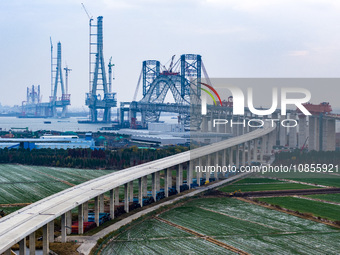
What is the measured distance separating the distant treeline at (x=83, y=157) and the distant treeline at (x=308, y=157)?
17.1ft

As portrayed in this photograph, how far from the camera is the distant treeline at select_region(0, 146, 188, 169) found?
2506cm

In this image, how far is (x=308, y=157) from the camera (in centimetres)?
2712

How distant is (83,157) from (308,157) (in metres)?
11.1

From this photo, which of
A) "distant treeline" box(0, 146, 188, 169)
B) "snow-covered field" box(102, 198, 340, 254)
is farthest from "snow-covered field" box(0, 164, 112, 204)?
"snow-covered field" box(102, 198, 340, 254)

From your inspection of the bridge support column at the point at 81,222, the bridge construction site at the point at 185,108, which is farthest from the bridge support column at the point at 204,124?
the bridge support column at the point at 81,222

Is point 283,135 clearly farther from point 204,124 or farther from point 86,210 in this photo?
point 86,210

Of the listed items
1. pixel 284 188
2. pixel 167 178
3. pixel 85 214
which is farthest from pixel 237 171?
pixel 85 214

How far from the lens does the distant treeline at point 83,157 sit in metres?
25.1

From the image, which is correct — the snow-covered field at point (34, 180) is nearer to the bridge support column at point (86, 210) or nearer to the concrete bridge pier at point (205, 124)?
the bridge support column at point (86, 210)

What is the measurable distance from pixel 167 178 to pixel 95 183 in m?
3.52

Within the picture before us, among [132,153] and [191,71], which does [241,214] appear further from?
[191,71]

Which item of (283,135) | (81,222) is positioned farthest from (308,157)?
(81,222)

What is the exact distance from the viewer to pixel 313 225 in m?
13.8

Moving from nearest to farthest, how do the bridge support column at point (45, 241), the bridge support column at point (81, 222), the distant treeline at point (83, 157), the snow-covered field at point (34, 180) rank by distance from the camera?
the bridge support column at point (45, 241) < the bridge support column at point (81, 222) < the snow-covered field at point (34, 180) < the distant treeline at point (83, 157)
